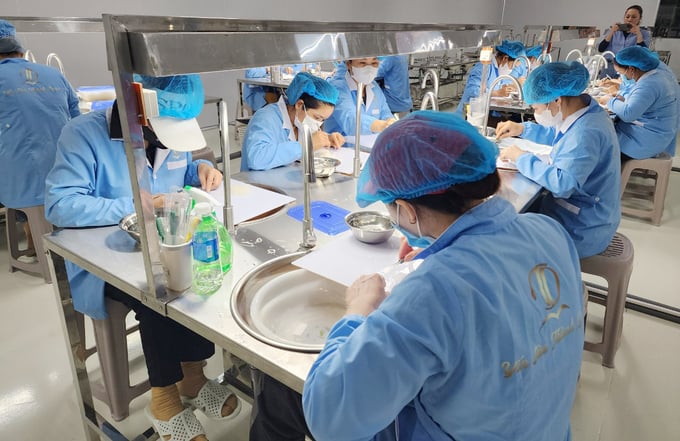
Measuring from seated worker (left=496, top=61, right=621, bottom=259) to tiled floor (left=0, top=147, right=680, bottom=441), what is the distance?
0.64 m

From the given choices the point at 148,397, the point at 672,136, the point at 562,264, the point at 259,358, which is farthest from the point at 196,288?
the point at 672,136

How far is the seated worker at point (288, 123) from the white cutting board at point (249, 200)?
0.29 m

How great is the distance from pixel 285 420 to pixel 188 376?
0.70 metres

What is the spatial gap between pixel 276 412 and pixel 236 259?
0.45 meters

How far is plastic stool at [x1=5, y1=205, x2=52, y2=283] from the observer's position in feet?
9.15

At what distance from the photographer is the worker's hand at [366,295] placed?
0.94 metres

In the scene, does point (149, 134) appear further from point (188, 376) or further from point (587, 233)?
point (587, 233)

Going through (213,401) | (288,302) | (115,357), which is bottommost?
(213,401)

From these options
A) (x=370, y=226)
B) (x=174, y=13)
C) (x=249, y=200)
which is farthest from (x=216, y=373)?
(x=174, y=13)

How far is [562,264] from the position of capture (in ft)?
2.92

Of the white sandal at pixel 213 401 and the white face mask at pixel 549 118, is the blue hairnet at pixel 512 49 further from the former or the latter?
the white sandal at pixel 213 401

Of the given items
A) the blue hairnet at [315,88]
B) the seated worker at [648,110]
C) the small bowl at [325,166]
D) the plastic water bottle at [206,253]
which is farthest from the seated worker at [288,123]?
the seated worker at [648,110]

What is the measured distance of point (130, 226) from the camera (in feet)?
4.67

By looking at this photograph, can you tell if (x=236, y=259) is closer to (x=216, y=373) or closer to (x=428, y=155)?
(x=428, y=155)
